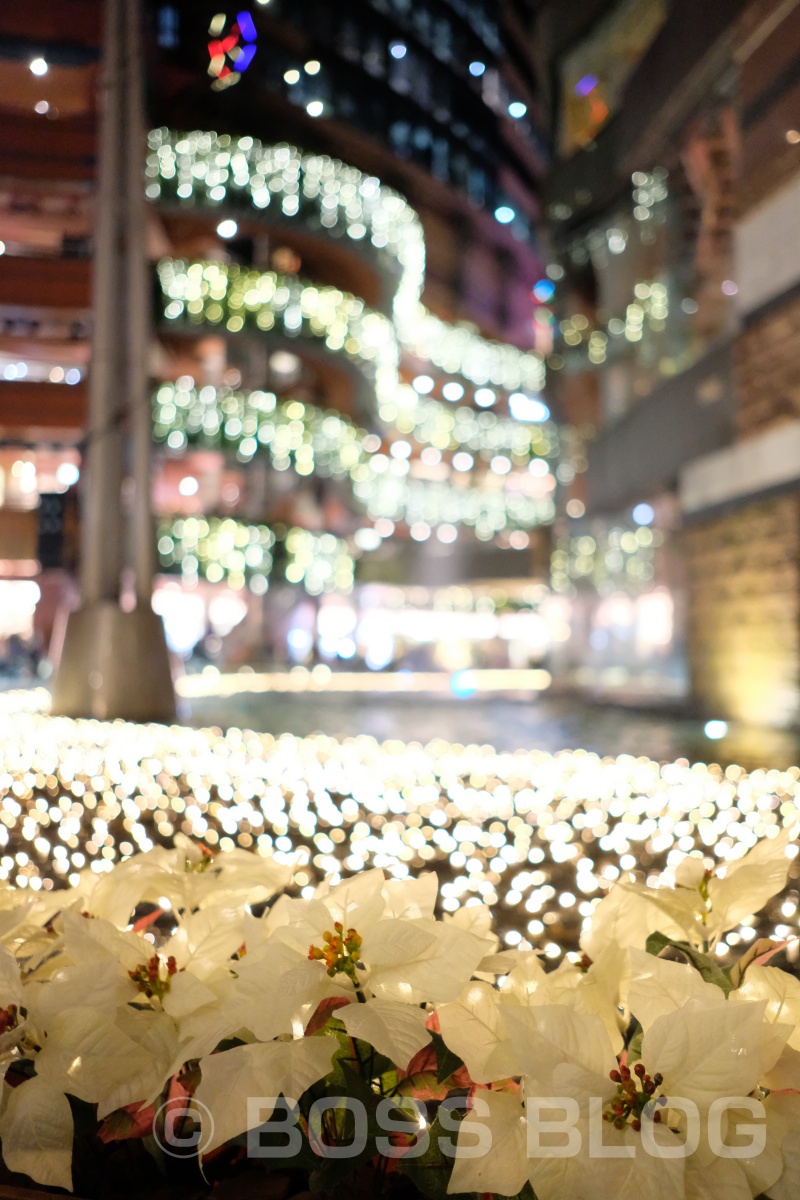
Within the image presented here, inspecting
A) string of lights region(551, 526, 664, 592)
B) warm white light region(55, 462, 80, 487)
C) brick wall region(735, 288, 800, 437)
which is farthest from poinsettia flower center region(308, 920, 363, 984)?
warm white light region(55, 462, 80, 487)

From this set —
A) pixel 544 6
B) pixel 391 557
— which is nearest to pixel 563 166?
pixel 544 6

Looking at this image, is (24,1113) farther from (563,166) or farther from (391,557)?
(391,557)

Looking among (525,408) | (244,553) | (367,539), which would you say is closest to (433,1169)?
(244,553)

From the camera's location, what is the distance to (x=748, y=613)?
1095cm

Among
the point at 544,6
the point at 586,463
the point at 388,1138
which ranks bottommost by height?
the point at 388,1138

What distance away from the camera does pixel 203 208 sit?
3038 centimetres

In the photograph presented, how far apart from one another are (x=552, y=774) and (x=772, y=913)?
1.57m

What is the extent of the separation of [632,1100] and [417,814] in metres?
3.35

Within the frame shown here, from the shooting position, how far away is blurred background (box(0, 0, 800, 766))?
10242 mm

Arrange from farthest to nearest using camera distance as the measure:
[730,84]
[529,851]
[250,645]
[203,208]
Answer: [250,645] → [203,208] → [730,84] → [529,851]

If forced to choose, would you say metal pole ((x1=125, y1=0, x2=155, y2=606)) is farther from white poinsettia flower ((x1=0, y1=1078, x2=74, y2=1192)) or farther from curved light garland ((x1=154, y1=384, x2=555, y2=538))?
curved light garland ((x1=154, y1=384, x2=555, y2=538))

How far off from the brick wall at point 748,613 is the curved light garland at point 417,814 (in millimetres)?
5754

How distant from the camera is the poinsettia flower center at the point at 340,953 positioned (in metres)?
1.12

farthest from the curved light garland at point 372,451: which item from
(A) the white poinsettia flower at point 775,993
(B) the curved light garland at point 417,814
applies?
(A) the white poinsettia flower at point 775,993
